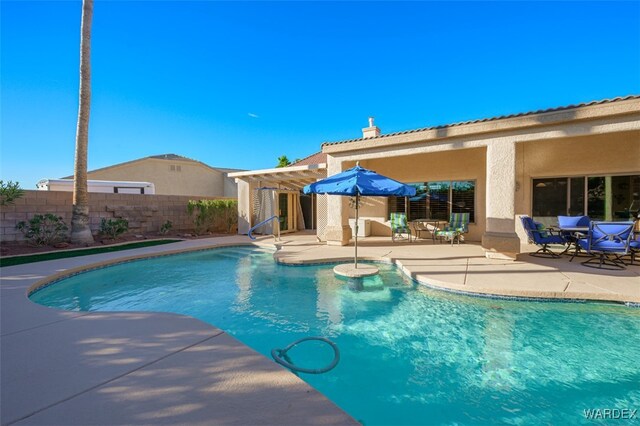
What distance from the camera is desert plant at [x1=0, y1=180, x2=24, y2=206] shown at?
10.4 meters

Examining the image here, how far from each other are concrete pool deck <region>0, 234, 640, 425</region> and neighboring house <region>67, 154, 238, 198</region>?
814 inches

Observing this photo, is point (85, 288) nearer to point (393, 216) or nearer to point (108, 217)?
point (108, 217)

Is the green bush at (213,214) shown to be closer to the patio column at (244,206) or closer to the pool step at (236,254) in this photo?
the patio column at (244,206)

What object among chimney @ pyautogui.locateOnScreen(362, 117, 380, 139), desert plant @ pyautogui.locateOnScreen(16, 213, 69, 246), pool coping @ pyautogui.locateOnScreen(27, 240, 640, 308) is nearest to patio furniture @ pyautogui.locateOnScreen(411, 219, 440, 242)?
pool coping @ pyautogui.locateOnScreen(27, 240, 640, 308)

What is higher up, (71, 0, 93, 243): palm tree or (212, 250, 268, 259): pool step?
(71, 0, 93, 243): palm tree

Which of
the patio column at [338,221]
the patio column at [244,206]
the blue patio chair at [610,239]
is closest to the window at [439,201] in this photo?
the patio column at [338,221]

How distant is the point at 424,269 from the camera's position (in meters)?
7.12

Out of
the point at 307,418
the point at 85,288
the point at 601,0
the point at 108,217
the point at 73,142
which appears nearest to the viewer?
the point at 307,418

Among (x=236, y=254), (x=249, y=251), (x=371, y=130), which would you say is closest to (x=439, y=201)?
(x=371, y=130)

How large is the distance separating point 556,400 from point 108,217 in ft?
54.8

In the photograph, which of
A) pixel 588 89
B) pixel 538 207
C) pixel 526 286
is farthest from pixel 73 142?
pixel 588 89

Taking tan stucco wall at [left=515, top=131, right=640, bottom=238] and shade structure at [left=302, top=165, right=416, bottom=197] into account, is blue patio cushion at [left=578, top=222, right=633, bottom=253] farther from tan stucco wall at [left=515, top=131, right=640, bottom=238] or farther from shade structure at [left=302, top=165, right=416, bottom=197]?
shade structure at [left=302, top=165, right=416, bottom=197]

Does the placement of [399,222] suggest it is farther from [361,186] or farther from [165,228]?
[165,228]

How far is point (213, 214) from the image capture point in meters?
16.3
